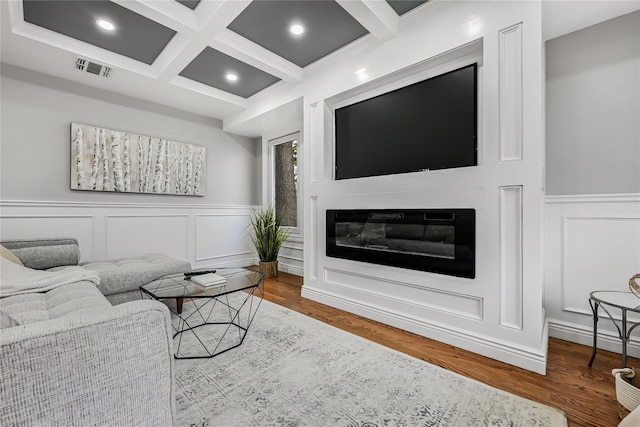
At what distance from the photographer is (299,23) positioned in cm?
238

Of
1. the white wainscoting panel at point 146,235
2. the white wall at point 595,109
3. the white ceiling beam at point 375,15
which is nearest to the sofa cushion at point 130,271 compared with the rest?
the white wainscoting panel at point 146,235

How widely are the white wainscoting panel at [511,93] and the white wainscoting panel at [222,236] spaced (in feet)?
13.1

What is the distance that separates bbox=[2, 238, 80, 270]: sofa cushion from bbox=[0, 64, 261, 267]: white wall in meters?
0.66

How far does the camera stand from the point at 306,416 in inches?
51.7

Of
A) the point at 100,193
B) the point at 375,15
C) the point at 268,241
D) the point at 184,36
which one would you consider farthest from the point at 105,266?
the point at 375,15

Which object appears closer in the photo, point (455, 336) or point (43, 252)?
point (455, 336)

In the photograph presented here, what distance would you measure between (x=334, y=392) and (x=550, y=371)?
1345mm

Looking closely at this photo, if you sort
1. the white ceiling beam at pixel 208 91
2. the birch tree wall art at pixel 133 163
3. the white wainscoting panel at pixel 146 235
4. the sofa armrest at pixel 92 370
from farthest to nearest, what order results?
the white wainscoting panel at pixel 146 235 → the white ceiling beam at pixel 208 91 → the birch tree wall art at pixel 133 163 → the sofa armrest at pixel 92 370

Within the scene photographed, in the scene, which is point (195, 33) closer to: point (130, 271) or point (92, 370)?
point (130, 271)

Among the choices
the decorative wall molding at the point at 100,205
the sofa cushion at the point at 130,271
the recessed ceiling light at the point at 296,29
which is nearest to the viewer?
the sofa cushion at the point at 130,271

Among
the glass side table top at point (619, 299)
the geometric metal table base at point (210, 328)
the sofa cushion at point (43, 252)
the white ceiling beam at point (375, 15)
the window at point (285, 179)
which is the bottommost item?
the geometric metal table base at point (210, 328)

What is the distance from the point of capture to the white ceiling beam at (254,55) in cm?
253

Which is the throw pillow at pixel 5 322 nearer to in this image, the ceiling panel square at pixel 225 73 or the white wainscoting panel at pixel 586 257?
the ceiling panel square at pixel 225 73

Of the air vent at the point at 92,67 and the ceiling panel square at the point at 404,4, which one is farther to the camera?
the air vent at the point at 92,67
